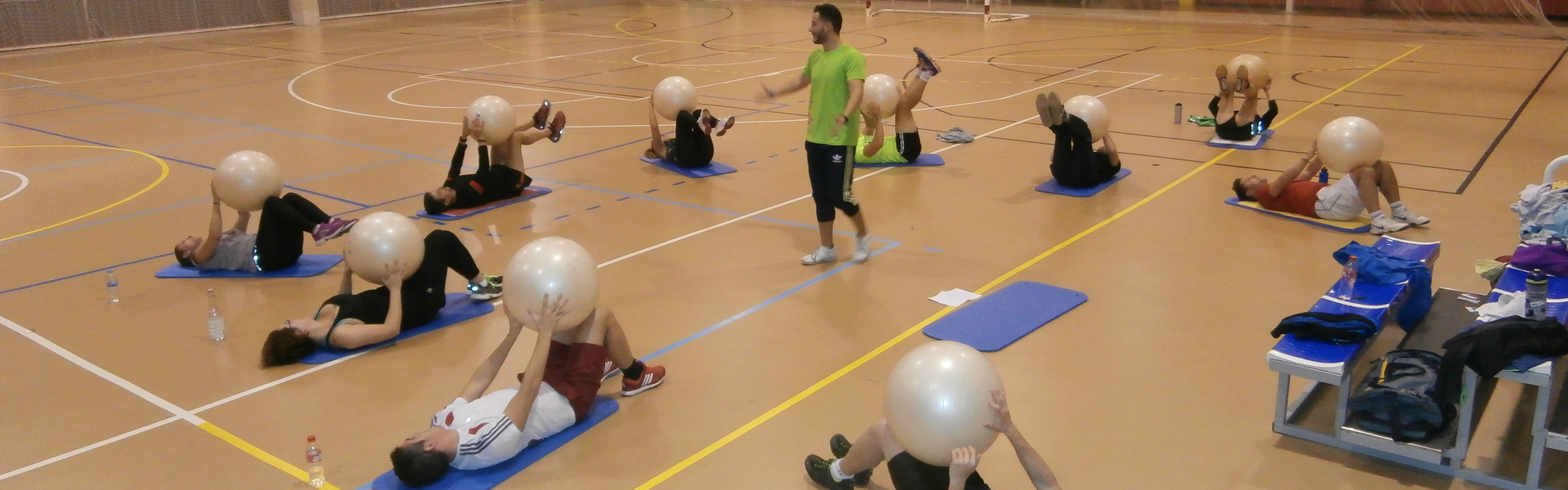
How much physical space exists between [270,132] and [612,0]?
67.0ft

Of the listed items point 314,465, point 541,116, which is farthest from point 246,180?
point 314,465

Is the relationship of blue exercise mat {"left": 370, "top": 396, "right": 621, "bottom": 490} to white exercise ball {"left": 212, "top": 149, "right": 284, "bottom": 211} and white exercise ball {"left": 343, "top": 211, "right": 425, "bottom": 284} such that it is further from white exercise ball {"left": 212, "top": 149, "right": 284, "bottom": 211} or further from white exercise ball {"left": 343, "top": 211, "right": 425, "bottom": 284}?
white exercise ball {"left": 212, "top": 149, "right": 284, "bottom": 211}

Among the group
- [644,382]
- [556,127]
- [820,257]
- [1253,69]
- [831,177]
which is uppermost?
[1253,69]

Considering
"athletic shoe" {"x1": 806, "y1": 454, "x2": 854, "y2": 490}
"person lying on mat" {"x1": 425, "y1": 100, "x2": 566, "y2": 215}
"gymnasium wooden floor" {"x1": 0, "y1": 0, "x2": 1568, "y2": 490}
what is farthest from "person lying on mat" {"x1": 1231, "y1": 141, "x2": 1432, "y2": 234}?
"person lying on mat" {"x1": 425, "y1": 100, "x2": 566, "y2": 215}

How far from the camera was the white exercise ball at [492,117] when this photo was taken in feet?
29.3

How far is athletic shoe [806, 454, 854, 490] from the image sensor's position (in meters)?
4.52

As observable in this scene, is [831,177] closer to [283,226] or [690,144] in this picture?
[690,144]

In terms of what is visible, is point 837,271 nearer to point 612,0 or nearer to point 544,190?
point 544,190

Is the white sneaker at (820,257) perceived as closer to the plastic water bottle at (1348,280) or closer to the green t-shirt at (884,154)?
the green t-shirt at (884,154)

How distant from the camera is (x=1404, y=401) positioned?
4.48 m

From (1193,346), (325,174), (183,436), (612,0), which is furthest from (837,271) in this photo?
(612,0)

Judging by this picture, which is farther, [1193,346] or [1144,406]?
[1193,346]

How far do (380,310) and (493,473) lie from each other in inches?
79.8

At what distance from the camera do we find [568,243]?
507 centimetres
